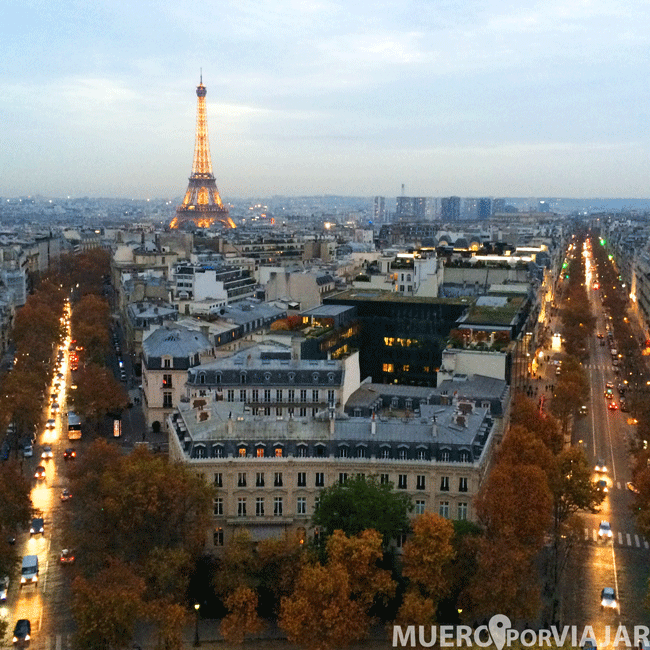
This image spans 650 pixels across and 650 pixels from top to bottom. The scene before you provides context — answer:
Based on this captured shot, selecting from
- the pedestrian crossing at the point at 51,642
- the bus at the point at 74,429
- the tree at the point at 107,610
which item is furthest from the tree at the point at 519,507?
the bus at the point at 74,429

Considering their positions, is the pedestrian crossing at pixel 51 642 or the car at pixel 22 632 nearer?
the pedestrian crossing at pixel 51 642

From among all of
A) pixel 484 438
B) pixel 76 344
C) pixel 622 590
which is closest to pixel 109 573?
pixel 484 438

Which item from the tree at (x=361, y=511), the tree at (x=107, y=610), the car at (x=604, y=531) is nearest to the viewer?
the tree at (x=107, y=610)

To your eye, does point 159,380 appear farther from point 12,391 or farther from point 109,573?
point 109,573

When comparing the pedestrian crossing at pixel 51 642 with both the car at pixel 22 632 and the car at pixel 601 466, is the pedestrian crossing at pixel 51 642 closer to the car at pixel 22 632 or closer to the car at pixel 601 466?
the car at pixel 22 632

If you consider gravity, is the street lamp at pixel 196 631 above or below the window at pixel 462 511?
below

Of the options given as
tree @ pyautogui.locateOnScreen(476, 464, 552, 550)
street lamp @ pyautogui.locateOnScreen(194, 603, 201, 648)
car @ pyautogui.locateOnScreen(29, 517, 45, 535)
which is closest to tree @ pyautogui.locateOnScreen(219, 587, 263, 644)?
street lamp @ pyautogui.locateOnScreen(194, 603, 201, 648)

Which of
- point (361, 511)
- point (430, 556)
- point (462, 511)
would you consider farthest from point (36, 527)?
point (462, 511)

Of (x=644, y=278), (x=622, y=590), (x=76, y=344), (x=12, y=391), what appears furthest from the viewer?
(x=644, y=278)
